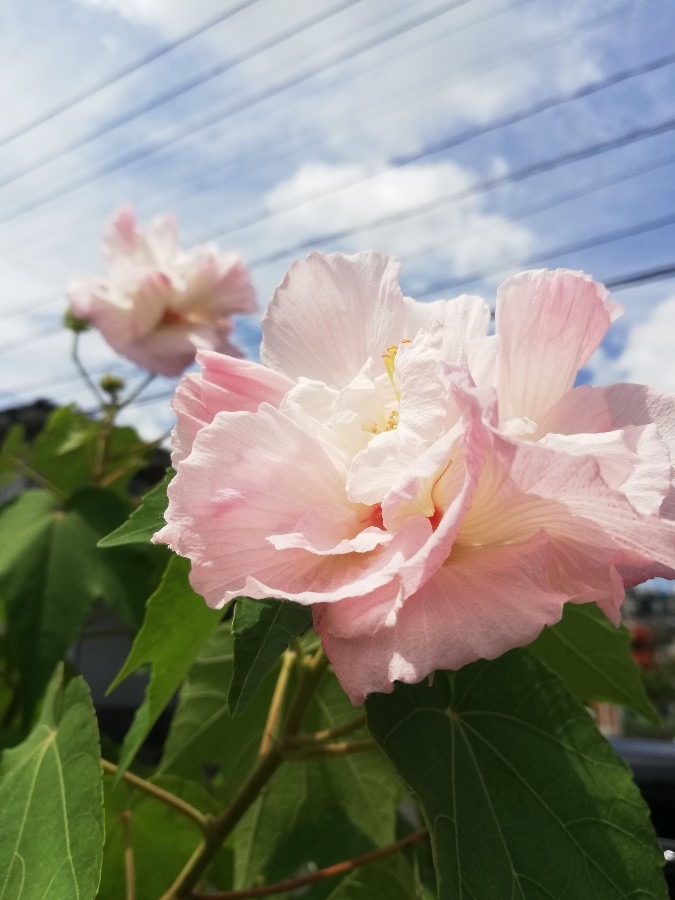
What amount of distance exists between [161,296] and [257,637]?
1.11m

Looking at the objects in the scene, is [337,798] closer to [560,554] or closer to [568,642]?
[568,642]

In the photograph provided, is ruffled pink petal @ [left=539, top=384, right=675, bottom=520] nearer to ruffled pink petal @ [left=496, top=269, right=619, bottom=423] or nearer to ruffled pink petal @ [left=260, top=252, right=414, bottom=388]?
ruffled pink petal @ [left=496, top=269, right=619, bottom=423]

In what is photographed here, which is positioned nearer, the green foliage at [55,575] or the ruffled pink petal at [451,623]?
the ruffled pink petal at [451,623]

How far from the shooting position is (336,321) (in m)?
0.56

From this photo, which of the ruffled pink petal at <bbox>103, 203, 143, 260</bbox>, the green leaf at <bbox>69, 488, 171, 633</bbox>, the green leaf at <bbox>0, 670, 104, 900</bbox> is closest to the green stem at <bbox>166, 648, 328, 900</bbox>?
the green leaf at <bbox>0, 670, 104, 900</bbox>

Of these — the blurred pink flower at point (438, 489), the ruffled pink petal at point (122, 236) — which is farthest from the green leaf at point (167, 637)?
the ruffled pink petal at point (122, 236)

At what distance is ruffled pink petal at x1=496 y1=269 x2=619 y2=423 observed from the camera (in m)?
0.49

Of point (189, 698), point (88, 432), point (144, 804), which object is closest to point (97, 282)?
point (88, 432)

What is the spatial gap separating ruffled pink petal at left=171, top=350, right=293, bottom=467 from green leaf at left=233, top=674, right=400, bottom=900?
381mm

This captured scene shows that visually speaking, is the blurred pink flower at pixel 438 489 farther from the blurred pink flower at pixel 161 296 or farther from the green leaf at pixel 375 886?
the blurred pink flower at pixel 161 296

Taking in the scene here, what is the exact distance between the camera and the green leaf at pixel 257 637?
440 mm

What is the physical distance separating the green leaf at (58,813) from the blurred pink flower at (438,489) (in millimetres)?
191

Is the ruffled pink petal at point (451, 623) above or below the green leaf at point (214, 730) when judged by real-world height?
above

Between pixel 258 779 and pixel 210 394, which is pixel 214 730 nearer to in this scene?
pixel 258 779
